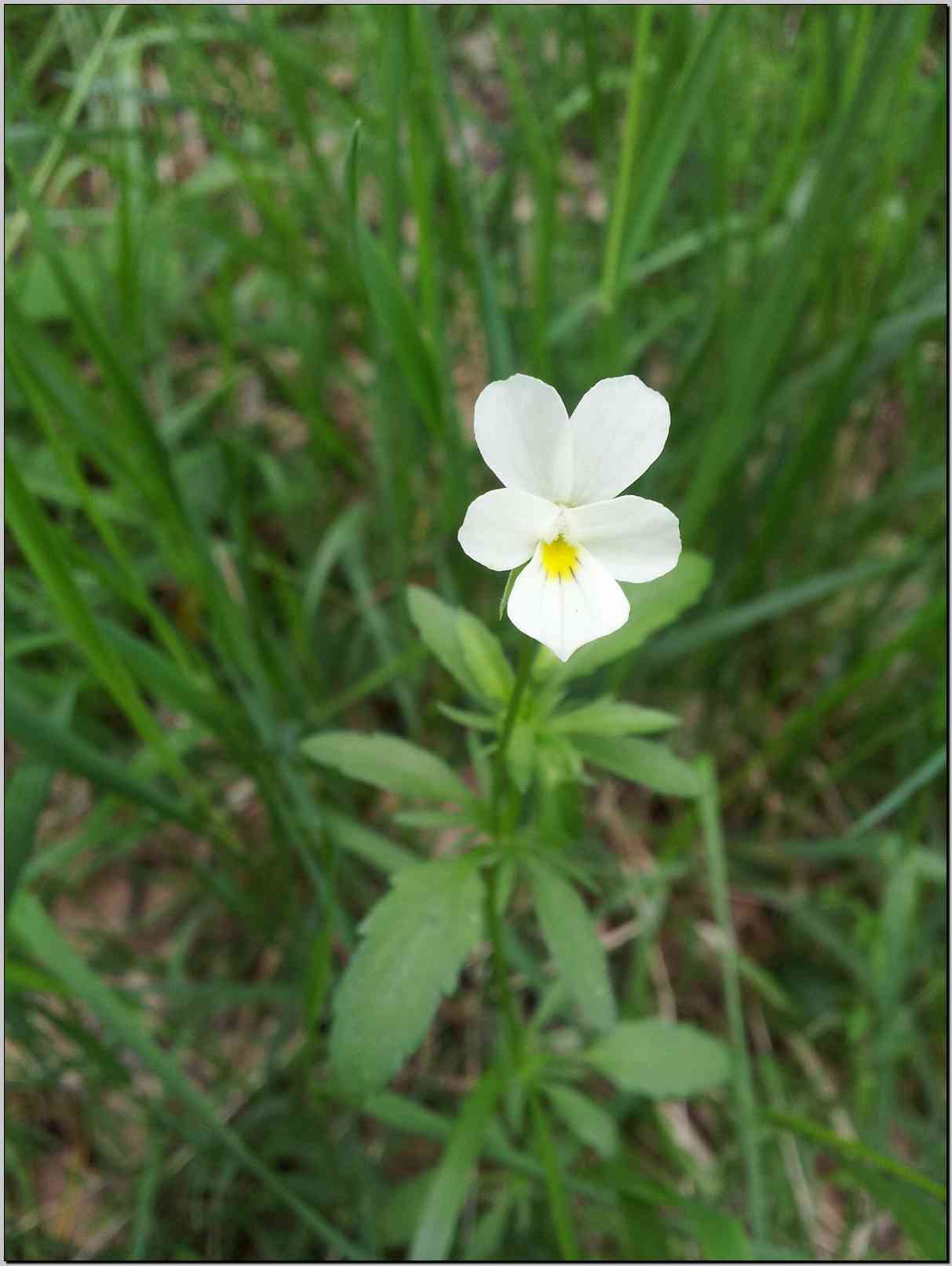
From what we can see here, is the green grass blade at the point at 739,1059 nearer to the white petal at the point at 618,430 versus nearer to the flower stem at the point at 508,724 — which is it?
the flower stem at the point at 508,724

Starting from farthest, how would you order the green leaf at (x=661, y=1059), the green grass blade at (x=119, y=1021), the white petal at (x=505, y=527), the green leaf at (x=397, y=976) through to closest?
the green leaf at (x=661, y=1059) → the green grass blade at (x=119, y=1021) → the green leaf at (x=397, y=976) → the white petal at (x=505, y=527)

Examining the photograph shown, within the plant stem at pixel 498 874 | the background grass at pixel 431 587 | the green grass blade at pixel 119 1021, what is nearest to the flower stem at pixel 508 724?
the plant stem at pixel 498 874

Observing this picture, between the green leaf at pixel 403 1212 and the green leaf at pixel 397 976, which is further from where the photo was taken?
the green leaf at pixel 403 1212

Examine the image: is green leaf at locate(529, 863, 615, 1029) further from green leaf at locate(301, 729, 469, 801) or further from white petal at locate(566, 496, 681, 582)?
white petal at locate(566, 496, 681, 582)

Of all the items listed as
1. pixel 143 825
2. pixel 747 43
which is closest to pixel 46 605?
pixel 143 825

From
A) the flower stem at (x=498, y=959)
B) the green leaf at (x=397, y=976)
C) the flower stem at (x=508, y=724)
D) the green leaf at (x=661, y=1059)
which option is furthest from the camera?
the green leaf at (x=661, y=1059)

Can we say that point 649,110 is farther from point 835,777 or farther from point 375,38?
point 835,777
